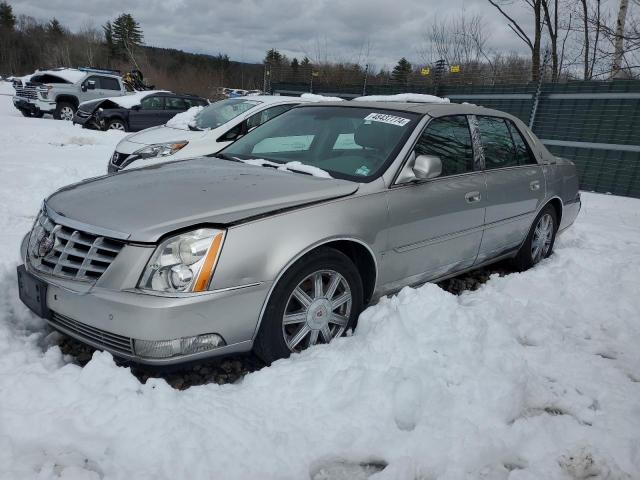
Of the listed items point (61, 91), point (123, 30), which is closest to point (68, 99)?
point (61, 91)

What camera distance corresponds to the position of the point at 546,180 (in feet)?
14.7

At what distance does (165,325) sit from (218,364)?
0.74 m

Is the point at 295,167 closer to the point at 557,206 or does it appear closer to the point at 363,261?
the point at 363,261

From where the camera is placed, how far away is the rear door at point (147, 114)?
13.8 metres

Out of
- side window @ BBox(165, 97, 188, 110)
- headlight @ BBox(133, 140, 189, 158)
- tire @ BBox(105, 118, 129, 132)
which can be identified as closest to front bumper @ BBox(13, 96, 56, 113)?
tire @ BBox(105, 118, 129, 132)

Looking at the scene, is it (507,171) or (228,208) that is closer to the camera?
(228,208)

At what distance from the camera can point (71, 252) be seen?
2359 mm

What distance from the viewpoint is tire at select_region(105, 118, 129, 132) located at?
13.7 meters

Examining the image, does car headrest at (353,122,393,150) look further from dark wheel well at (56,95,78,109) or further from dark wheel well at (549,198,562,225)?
dark wheel well at (56,95,78,109)

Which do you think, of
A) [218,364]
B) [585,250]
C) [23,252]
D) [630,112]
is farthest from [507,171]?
[630,112]

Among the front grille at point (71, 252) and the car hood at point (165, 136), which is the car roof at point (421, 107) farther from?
the car hood at point (165, 136)

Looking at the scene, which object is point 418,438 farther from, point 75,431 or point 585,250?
point 585,250

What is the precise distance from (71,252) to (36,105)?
58.2 feet

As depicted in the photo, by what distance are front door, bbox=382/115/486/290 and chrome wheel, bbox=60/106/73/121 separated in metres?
16.9
